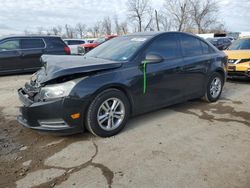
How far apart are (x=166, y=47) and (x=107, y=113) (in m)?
1.73

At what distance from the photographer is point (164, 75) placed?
4.22m

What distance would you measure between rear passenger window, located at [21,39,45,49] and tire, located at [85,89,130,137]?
7.32m

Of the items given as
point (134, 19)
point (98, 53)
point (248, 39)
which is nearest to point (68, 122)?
point (98, 53)

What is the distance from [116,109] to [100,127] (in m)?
0.39

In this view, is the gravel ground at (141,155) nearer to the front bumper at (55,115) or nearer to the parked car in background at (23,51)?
the front bumper at (55,115)

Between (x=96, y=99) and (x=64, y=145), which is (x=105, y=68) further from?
(x=64, y=145)

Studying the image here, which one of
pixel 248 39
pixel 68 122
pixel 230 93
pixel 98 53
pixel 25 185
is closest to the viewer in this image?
pixel 25 185

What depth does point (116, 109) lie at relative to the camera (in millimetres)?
3727

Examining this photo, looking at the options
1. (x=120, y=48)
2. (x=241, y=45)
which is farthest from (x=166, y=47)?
(x=241, y=45)

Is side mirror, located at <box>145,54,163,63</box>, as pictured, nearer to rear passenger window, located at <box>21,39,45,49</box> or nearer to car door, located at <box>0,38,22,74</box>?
car door, located at <box>0,38,22,74</box>

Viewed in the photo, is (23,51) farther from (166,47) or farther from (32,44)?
(166,47)

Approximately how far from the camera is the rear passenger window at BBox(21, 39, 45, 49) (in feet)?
31.4

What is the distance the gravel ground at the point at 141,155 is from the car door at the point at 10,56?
5.26 metres

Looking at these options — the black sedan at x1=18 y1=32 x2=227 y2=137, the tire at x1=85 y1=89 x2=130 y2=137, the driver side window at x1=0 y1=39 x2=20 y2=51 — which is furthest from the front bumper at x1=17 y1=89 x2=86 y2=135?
the driver side window at x1=0 y1=39 x2=20 y2=51
